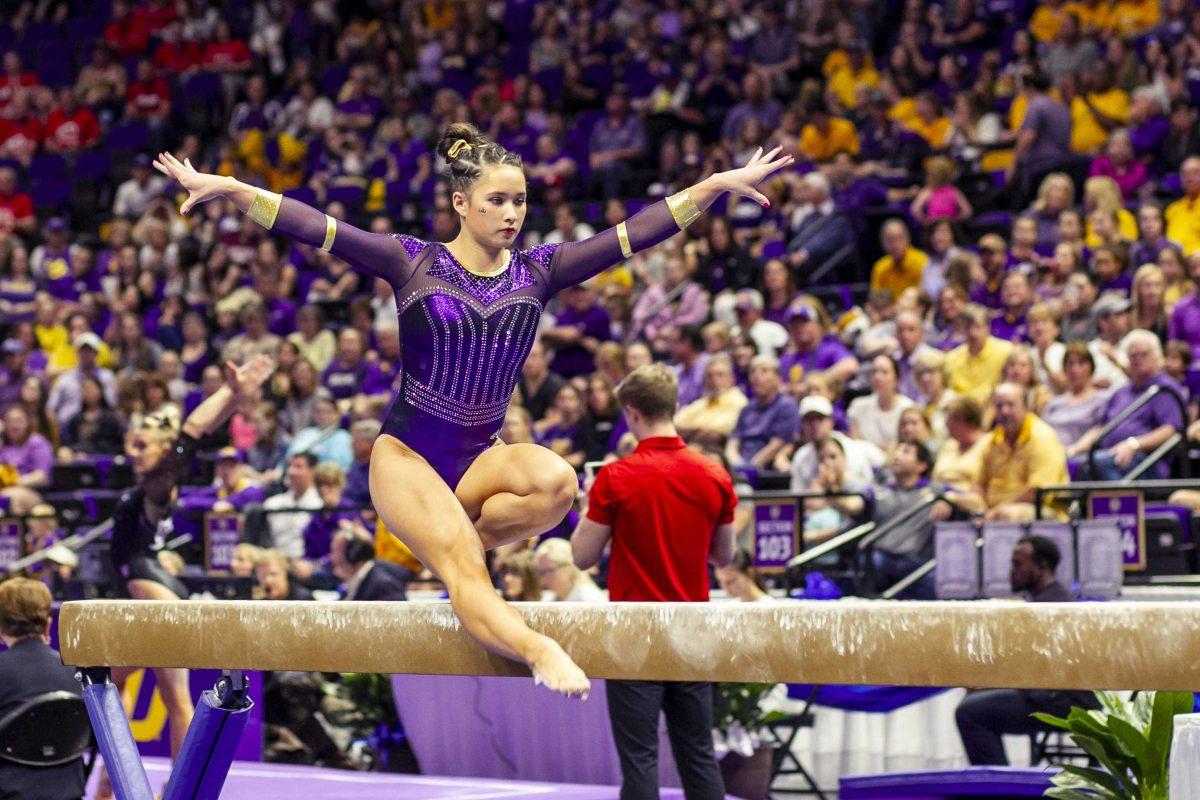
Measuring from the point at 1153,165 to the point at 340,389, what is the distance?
584 centimetres

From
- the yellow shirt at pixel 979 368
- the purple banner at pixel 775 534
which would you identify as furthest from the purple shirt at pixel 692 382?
the purple banner at pixel 775 534

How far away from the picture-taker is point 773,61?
43.8 feet

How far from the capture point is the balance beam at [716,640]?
128 inches

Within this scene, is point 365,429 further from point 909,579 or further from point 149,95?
point 149,95

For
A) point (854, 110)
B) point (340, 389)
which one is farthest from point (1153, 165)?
point (340, 389)

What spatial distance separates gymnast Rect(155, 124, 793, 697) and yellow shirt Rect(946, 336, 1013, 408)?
5.08 m

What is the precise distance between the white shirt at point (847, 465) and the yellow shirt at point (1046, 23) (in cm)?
477

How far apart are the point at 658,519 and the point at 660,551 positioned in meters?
0.10

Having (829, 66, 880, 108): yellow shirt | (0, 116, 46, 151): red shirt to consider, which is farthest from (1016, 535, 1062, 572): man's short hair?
(0, 116, 46, 151): red shirt

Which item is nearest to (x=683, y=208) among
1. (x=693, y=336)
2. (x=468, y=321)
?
(x=468, y=321)

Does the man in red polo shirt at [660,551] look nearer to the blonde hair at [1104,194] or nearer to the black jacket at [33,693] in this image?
the black jacket at [33,693]

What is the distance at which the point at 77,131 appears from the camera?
56.4 feet

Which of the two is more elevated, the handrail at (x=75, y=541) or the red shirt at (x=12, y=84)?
the red shirt at (x=12, y=84)

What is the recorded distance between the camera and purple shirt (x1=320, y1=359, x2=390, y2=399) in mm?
11555
